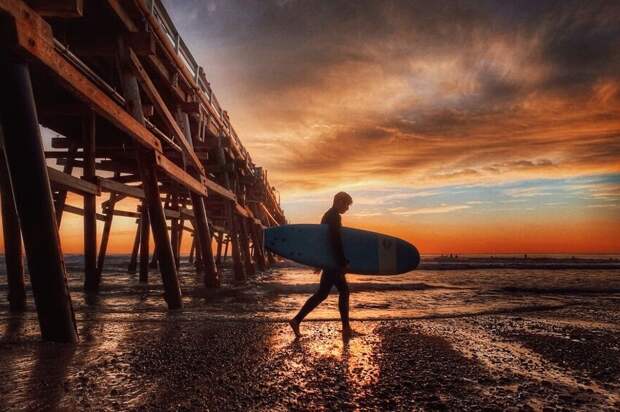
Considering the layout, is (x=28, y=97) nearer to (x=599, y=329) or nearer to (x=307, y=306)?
(x=307, y=306)

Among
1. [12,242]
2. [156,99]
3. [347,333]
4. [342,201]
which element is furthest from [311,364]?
[12,242]

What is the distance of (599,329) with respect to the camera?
16.4ft

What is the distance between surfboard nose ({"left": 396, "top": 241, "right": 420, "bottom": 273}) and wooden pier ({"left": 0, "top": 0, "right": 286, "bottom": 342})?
377cm

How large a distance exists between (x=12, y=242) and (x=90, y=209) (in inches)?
86.7

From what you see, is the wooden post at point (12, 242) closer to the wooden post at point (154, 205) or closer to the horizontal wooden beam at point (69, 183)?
the horizontal wooden beam at point (69, 183)

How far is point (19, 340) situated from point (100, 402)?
236cm

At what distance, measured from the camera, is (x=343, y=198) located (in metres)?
4.73

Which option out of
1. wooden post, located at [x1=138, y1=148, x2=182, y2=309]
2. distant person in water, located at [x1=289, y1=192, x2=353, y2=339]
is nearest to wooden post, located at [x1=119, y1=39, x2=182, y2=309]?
wooden post, located at [x1=138, y1=148, x2=182, y2=309]

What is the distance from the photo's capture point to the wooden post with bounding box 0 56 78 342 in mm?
3250

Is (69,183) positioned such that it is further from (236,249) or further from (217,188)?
(236,249)

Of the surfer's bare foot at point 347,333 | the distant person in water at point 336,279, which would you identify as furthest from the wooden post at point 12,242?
the surfer's bare foot at point 347,333

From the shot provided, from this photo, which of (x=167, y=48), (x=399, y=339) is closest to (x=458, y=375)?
(x=399, y=339)

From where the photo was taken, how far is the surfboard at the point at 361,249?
228 inches

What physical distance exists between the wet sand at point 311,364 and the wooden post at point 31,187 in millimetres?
566
